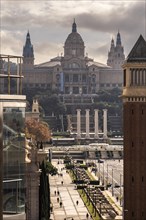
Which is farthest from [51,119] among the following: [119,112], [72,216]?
[72,216]

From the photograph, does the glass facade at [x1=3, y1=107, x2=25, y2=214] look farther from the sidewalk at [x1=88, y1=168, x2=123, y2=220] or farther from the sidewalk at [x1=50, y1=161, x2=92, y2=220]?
the sidewalk at [x1=88, y1=168, x2=123, y2=220]

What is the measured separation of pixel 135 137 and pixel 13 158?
2958 cm

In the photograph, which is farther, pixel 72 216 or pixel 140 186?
pixel 72 216

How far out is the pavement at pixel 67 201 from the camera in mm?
53862

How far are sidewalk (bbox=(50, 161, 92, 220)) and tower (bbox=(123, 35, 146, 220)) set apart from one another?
1002 cm

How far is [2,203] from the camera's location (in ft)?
48.3

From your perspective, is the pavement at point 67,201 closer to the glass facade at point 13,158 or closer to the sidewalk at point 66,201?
the sidewalk at point 66,201

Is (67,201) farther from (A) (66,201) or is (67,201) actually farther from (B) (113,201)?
(B) (113,201)

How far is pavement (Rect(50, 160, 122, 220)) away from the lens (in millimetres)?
53862

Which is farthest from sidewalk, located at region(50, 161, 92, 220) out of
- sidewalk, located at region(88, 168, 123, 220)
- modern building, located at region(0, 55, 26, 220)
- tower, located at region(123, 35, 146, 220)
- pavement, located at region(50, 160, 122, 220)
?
modern building, located at region(0, 55, 26, 220)

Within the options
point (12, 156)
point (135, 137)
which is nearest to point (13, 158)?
point (12, 156)

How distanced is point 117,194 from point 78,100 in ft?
423

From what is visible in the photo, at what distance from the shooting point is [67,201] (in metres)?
62.3

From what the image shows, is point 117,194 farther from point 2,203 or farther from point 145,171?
point 2,203
